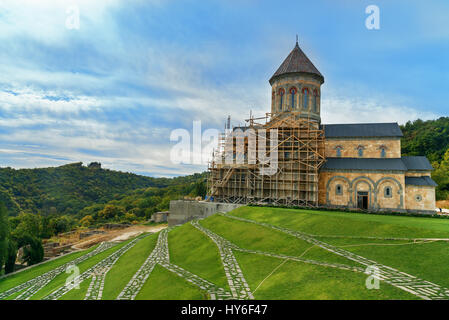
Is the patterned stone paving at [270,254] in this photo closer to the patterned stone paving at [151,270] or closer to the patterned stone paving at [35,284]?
the patterned stone paving at [151,270]

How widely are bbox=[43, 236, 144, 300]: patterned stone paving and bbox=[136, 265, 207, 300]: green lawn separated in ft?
7.01

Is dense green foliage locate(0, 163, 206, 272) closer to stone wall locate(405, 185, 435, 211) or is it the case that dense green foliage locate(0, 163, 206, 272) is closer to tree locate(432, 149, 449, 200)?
stone wall locate(405, 185, 435, 211)

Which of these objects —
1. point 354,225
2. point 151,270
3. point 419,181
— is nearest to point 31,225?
point 151,270

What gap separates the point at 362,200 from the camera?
26.8m

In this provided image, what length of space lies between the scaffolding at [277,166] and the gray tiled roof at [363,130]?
2.10 meters

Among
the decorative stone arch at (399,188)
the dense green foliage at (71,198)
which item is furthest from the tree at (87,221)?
the decorative stone arch at (399,188)

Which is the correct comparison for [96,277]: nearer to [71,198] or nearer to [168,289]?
[168,289]

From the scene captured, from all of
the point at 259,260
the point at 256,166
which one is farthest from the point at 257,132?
the point at 259,260

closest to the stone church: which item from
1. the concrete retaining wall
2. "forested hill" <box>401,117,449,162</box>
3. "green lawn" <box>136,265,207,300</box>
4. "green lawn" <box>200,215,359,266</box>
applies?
the concrete retaining wall

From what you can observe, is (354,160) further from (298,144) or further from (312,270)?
(312,270)

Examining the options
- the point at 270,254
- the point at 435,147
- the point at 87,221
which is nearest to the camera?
the point at 270,254

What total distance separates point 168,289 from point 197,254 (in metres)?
4.15
